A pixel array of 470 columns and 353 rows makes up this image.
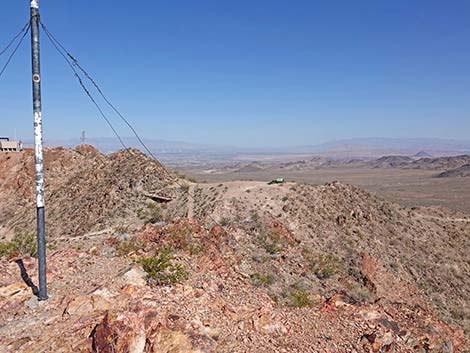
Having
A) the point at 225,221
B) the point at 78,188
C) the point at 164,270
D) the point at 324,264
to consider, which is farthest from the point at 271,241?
the point at 78,188

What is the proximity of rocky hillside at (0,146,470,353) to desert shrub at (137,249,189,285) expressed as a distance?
0.04 m

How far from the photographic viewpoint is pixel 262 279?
10422 millimetres

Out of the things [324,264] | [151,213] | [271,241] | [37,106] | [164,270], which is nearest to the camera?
[37,106]

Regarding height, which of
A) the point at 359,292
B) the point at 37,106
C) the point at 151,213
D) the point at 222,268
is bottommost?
the point at 359,292

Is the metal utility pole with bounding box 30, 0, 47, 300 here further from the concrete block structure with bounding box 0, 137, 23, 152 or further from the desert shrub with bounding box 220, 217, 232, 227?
the concrete block structure with bounding box 0, 137, 23, 152

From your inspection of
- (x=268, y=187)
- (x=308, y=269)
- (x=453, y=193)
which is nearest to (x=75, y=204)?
(x=268, y=187)

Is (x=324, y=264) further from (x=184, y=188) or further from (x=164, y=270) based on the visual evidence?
(x=184, y=188)

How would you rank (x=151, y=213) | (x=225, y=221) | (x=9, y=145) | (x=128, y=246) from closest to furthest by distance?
(x=128, y=246)
(x=225, y=221)
(x=151, y=213)
(x=9, y=145)

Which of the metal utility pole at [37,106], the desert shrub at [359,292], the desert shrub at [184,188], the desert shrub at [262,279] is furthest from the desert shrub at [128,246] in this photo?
the desert shrub at [184,188]

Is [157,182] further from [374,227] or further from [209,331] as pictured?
[209,331]

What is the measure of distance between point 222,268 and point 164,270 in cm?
173

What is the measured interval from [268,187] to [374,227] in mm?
6361

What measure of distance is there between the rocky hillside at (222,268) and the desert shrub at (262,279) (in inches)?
2.3

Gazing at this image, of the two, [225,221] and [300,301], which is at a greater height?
[225,221]
